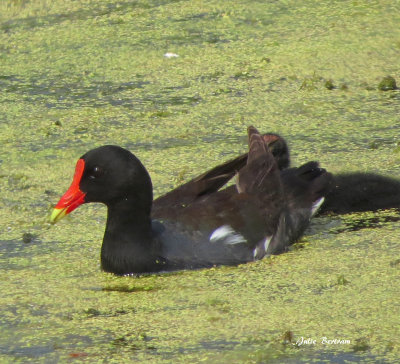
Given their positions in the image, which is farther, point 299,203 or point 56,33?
point 56,33

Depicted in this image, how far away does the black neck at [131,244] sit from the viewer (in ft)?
14.8

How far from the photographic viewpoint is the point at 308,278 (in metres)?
4.38

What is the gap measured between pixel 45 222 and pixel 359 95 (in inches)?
92.6

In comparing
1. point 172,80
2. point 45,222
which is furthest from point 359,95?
point 45,222

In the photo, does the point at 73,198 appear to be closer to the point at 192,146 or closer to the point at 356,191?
the point at 356,191

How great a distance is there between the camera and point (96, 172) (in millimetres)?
4523

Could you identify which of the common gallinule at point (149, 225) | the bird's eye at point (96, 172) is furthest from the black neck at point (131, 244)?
the bird's eye at point (96, 172)

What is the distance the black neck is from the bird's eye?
5.9 inches

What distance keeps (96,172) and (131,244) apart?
330mm

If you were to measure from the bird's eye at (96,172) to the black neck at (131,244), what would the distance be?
0.15 m

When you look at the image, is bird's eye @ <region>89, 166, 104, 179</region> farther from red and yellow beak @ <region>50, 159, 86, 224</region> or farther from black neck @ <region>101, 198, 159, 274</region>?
black neck @ <region>101, 198, 159, 274</region>

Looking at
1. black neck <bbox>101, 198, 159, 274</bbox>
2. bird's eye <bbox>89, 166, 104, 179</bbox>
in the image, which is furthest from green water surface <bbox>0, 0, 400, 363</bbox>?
bird's eye <bbox>89, 166, 104, 179</bbox>

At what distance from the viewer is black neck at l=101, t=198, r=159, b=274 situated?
452 cm

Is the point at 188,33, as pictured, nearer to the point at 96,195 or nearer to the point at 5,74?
the point at 5,74
